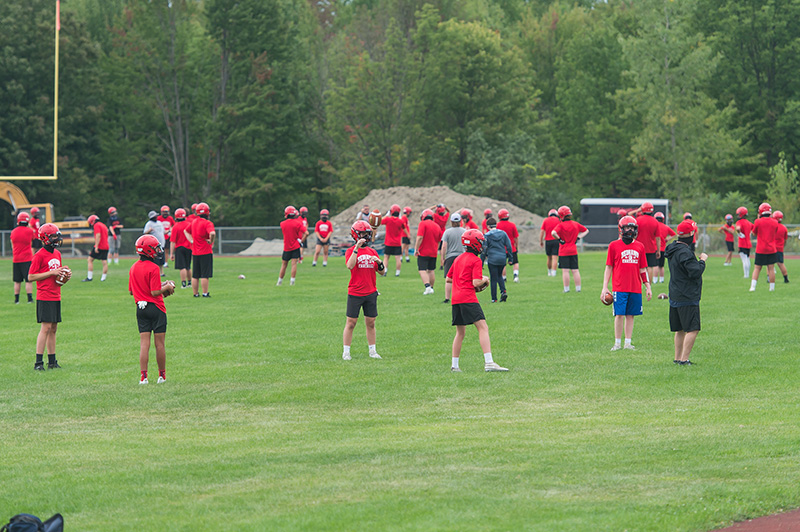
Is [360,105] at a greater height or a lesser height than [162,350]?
greater

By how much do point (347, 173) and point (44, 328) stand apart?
1982 inches

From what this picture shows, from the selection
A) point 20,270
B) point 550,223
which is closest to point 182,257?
point 20,270

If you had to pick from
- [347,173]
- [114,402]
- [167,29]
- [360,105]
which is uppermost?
[167,29]

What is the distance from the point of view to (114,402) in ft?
38.1

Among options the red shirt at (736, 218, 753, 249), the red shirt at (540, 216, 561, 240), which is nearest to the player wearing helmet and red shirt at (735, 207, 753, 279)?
the red shirt at (736, 218, 753, 249)

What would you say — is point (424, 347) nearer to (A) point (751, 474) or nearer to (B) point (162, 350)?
(B) point (162, 350)

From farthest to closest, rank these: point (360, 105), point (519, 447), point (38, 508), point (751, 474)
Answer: point (360, 105)
point (519, 447)
point (751, 474)
point (38, 508)

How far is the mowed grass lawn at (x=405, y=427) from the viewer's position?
7043 millimetres

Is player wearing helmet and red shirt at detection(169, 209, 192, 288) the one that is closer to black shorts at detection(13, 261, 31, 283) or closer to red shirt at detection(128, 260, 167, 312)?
black shorts at detection(13, 261, 31, 283)

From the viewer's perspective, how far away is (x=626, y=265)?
47.2ft

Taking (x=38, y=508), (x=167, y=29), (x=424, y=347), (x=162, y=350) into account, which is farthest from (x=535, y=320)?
(x=167, y=29)

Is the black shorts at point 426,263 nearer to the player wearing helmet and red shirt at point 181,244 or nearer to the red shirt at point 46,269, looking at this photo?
the player wearing helmet and red shirt at point 181,244

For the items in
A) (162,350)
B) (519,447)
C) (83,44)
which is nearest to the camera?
(519,447)

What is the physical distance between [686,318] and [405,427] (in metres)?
5.24
